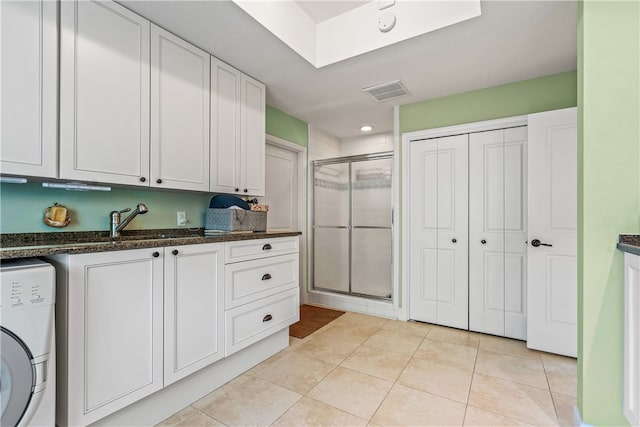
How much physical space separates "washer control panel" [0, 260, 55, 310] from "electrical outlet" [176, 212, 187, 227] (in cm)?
112

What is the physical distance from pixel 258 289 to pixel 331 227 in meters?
1.77

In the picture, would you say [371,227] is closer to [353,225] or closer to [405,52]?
[353,225]

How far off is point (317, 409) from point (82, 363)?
118 centimetres

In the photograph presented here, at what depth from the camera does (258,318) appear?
2.15 metres

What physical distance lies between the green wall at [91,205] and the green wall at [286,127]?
4.04 ft

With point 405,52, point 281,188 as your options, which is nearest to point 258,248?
point 281,188

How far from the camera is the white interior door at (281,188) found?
343 cm

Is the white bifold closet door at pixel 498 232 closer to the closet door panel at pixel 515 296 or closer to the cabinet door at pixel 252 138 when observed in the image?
the closet door panel at pixel 515 296

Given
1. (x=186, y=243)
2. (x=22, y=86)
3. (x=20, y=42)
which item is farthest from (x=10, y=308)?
(x=20, y=42)

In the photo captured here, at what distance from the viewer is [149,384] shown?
149 cm

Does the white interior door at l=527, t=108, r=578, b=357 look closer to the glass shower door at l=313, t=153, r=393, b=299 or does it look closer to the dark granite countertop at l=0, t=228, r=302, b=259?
the glass shower door at l=313, t=153, r=393, b=299
